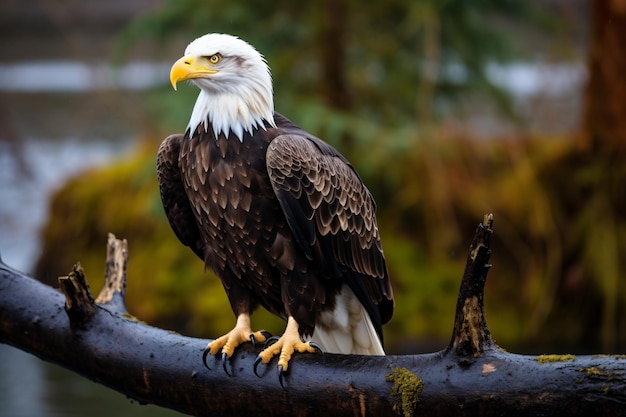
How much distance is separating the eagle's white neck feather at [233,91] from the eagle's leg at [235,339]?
A: 641mm

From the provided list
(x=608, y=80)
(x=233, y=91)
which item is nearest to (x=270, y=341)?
(x=233, y=91)

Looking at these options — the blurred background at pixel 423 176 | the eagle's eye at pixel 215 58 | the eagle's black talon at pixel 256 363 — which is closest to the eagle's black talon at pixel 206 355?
the eagle's black talon at pixel 256 363

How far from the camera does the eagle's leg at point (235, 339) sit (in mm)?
3086

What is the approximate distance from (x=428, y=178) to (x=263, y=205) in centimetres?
477

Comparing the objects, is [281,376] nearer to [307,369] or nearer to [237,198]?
[307,369]

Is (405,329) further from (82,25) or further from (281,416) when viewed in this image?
(82,25)

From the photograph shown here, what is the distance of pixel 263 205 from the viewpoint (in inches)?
132

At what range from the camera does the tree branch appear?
246 centimetres

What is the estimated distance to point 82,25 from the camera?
538 inches

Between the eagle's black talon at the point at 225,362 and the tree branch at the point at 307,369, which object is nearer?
the tree branch at the point at 307,369

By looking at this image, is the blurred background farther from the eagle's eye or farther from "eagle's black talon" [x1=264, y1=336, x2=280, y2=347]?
"eagle's black talon" [x1=264, y1=336, x2=280, y2=347]

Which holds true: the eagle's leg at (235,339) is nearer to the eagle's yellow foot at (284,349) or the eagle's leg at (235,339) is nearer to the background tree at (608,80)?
the eagle's yellow foot at (284,349)

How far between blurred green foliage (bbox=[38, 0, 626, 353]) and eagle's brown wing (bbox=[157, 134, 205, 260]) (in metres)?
3.54

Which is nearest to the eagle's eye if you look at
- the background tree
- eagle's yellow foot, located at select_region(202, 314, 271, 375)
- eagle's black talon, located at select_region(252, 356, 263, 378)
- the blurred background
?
eagle's yellow foot, located at select_region(202, 314, 271, 375)
